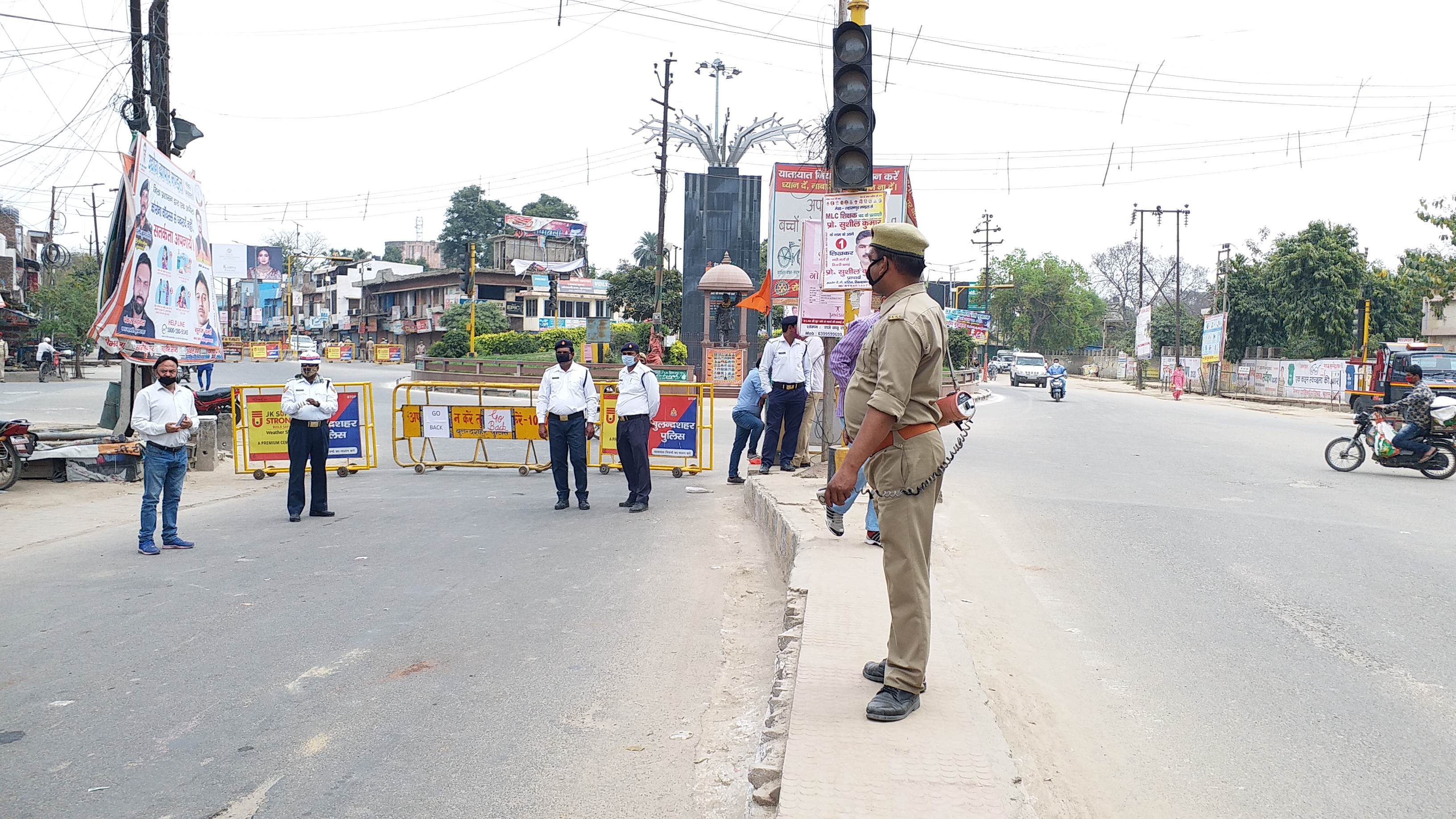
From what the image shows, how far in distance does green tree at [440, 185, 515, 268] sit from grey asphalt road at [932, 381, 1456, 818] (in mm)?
94796

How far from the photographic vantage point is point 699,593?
6.66 metres

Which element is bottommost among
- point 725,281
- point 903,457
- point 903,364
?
point 903,457

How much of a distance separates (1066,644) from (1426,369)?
881 inches

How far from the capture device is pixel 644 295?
53.2 m

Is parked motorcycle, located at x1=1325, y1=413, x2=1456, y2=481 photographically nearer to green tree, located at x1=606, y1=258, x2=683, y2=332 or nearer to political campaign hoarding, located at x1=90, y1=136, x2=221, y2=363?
political campaign hoarding, located at x1=90, y1=136, x2=221, y2=363

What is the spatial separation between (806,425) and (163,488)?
7439mm

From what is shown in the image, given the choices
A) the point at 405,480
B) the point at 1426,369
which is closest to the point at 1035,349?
the point at 1426,369

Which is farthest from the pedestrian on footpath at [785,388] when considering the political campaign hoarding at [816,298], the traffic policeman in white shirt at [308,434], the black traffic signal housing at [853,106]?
the traffic policeman in white shirt at [308,434]

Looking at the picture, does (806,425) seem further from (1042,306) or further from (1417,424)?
(1042,306)

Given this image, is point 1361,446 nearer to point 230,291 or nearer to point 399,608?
point 399,608

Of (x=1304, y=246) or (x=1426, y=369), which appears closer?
(x=1426, y=369)

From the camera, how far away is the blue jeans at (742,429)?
11.8 meters

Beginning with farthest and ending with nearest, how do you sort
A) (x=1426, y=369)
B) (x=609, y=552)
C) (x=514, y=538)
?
(x=1426, y=369) < (x=514, y=538) < (x=609, y=552)

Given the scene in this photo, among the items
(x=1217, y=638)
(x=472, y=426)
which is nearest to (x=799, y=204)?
(x=472, y=426)
